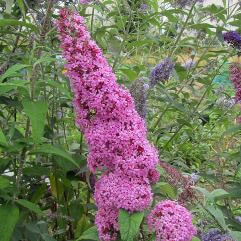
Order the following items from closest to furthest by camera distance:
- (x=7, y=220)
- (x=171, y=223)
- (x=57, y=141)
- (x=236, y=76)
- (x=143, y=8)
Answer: (x=171, y=223) → (x=7, y=220) → (x=236, y=76) → (x=57, y=141) → (x=143, y=8)

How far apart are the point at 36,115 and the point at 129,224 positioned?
0.62m

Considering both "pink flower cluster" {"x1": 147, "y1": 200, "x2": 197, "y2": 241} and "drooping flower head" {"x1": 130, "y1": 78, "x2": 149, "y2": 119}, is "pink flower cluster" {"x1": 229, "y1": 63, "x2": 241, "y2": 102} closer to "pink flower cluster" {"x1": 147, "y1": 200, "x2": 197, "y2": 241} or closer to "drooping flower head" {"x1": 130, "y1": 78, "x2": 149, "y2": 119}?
"drooping flower head" {"x1": 130, "y1": 78, "x2": 149, "y2": 119}

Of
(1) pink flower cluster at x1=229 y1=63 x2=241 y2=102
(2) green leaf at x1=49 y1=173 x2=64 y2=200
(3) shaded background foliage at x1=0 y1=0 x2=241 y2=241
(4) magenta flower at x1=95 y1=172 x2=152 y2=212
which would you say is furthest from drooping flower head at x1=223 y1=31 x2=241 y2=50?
(4) magenta flower at x1=95 y1=172 x2=152 y2=212

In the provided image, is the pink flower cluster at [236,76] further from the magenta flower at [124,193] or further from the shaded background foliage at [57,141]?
the magenta flower at [124,193]

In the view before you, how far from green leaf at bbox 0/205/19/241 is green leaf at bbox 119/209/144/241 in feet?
1.98

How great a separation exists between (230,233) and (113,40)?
156 cm

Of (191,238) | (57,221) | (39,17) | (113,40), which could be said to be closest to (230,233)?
(191,238)

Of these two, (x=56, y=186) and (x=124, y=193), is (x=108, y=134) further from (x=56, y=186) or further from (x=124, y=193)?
(x=56, y=186)

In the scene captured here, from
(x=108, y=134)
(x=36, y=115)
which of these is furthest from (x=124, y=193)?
(x=36, y=115)

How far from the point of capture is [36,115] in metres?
2.23

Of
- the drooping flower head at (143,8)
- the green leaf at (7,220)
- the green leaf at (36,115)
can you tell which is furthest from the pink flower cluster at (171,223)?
the drooping flower head at (143,8)

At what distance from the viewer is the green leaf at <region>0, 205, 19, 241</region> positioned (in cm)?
229

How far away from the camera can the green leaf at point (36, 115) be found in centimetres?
216

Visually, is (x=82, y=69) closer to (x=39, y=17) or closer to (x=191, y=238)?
(x=191, y=238)
